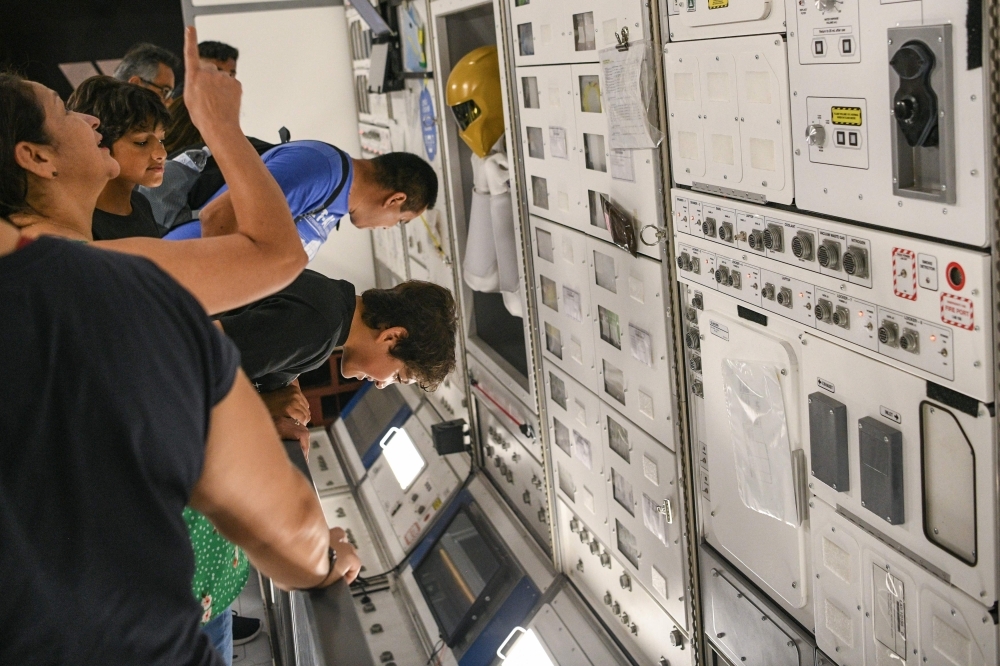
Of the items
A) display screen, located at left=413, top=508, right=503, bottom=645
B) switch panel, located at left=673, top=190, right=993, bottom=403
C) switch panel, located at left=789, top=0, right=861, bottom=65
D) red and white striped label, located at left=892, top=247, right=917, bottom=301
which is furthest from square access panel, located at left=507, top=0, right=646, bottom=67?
display screen, located at left=413, top=508, right=503, bottom=645

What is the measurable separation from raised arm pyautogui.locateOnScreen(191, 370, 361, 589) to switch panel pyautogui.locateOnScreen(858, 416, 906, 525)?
135 cm

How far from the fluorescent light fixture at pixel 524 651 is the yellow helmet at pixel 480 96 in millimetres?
2213

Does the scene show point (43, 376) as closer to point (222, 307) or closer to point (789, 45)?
point (222, 307)

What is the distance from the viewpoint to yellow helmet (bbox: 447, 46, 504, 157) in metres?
4.71

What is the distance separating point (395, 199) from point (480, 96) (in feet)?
2.71

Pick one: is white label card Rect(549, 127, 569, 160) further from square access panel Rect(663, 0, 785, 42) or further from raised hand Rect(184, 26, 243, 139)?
raised hand Rect(184, 26, 243, 139)

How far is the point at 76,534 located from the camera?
1.11 m

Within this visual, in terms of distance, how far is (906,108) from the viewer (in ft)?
6.44

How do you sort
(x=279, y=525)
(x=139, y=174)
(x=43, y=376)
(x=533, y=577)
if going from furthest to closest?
1. (x=533, y=577)
2. (x=139, y=174)
3. (x=279, y=525)
4. (x=43, y=376)

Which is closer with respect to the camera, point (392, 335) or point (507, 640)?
point (392, 335)

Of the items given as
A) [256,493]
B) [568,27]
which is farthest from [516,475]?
[256,493]

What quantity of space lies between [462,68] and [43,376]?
395 centimetres

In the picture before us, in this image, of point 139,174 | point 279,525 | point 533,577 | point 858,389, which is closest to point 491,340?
point 533,577

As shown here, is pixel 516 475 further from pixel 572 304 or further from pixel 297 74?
pixel 297 74
